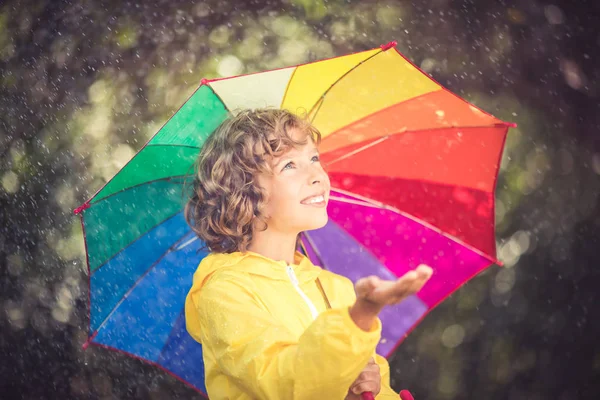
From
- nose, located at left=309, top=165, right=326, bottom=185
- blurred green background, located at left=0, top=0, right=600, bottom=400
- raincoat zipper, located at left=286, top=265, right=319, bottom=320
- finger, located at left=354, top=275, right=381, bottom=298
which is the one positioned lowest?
blurred green background, located at left=0, top=0, right=600, bottom=400

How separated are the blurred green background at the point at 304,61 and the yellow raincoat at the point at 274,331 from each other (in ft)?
6.21

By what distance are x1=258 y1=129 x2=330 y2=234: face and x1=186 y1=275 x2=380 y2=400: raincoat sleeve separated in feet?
0.65

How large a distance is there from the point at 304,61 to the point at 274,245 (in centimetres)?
196

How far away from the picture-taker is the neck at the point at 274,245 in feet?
4.87

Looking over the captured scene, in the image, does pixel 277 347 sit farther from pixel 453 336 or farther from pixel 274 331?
pixel 453 336

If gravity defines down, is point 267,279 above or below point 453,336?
above

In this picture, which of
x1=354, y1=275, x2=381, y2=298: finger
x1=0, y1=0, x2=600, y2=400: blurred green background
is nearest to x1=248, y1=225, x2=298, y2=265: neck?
x1=354, y1=275, x2=381, y2=298: finger

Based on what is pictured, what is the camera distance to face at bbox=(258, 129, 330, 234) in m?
1.44

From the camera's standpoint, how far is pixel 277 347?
43.5 inches

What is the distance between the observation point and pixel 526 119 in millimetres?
3312

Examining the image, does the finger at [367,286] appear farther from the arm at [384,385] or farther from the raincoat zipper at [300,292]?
the arm at [384,385]

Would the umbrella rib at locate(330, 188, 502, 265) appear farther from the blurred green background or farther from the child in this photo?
the blurred green background

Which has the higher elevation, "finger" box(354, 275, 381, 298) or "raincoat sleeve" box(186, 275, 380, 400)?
"finger" box(354, 275, 381, 298)

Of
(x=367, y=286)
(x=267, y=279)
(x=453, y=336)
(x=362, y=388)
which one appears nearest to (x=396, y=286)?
(x=367, y=286)
